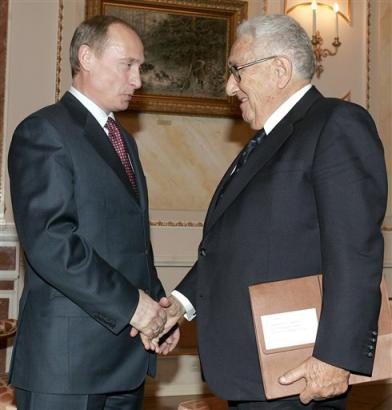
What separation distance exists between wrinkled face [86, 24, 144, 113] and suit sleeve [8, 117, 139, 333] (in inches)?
13.8

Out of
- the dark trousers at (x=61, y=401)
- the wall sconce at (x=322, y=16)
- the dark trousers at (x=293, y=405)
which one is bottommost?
the dark trousers at (x=61, y=401)

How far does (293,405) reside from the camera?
6.56 feet

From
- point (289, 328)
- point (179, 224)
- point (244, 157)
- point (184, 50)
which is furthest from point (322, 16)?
point (289, 328)

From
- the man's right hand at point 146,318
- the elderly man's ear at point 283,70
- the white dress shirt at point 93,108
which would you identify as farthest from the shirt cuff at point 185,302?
the elderly man's ear at point 283,70

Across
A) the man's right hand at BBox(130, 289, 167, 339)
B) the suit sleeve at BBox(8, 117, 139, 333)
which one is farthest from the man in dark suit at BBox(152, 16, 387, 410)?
the suit sleeve at BBox(8, 117, 139, 333)

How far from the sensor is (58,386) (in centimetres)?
226

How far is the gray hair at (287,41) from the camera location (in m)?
2.24

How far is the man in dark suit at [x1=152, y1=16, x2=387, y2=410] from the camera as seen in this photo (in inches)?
74.7

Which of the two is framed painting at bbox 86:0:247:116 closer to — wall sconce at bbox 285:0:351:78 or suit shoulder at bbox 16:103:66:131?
wall sconce at bbox 285:0:351:78

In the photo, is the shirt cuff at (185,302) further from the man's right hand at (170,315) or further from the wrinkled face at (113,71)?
the wrinkled face at (113,71)

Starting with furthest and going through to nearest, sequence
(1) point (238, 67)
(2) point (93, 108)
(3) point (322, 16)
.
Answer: (3) point (322, 16)
(2) point (93, 108)
(1) point (238, 67)

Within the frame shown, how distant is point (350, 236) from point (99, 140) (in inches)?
39.3

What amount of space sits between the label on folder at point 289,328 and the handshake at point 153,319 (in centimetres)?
53

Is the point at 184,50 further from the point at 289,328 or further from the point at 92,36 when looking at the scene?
the point at 289,328
